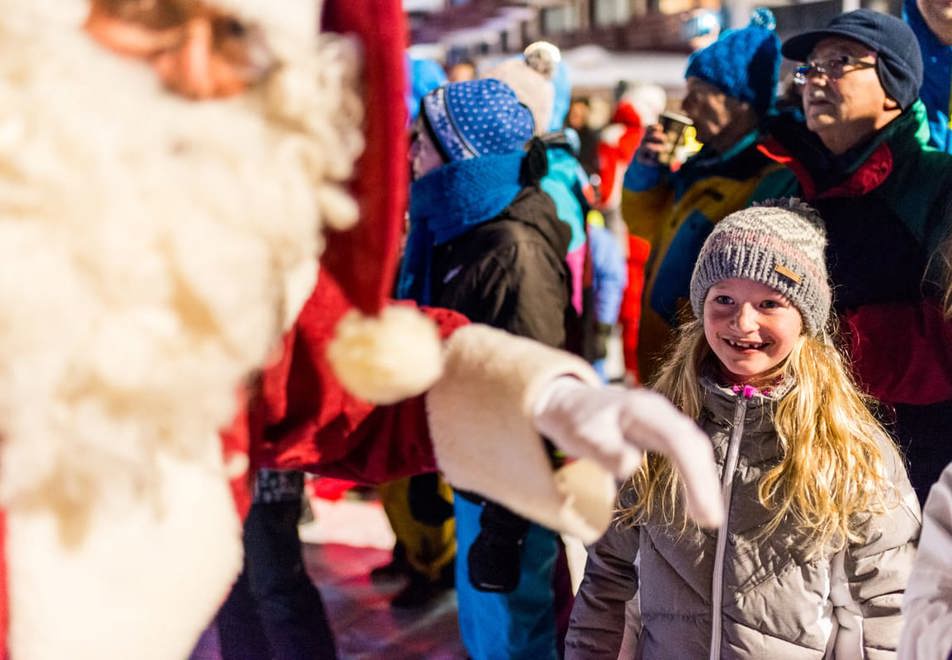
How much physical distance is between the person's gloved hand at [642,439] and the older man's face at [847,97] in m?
1.65

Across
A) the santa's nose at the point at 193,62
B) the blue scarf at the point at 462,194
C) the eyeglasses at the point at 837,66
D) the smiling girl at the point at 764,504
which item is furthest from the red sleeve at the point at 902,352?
the santa's nose at the point at 193,62

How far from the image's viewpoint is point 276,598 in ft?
7.16

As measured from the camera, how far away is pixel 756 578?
158cm

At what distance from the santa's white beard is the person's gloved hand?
262 millimetres

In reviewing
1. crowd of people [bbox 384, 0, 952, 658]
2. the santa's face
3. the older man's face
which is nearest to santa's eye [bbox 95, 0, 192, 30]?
the santa's face

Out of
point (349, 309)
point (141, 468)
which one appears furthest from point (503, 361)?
point (141, 468)

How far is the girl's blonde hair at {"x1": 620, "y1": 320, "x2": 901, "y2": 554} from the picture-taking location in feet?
5.11

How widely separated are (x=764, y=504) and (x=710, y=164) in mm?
1363

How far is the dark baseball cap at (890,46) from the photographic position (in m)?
2.22

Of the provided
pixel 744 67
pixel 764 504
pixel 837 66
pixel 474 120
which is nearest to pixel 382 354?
pixel 764 504

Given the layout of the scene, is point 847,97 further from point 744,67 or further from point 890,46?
point 744,67

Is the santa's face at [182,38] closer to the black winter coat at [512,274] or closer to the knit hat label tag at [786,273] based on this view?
the knit hat label tag at [786,273]

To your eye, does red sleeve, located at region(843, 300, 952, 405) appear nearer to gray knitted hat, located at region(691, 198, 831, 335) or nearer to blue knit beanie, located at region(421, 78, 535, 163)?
gray knitted hat, located at region(691, 198, 831, 335)

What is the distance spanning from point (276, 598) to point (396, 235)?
1540 millimetres
